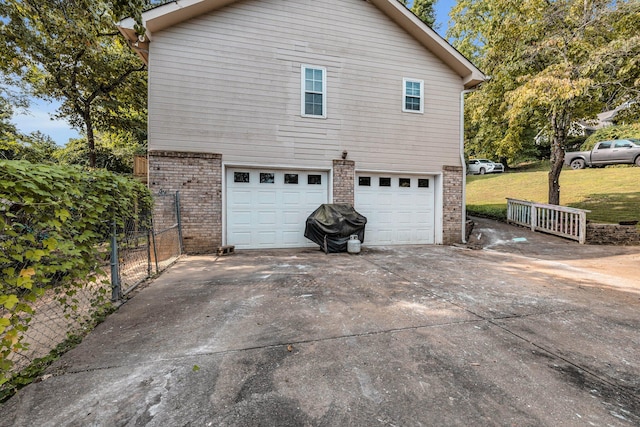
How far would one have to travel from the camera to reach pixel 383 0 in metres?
8.07

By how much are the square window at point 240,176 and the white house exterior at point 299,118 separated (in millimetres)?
26

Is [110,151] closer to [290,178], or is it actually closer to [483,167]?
[290,178]

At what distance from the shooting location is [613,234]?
8.47 metres

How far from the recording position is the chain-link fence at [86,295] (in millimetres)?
2473

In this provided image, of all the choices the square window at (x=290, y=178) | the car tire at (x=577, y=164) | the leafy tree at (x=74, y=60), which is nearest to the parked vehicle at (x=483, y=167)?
the car tire at (x=577, y=164)

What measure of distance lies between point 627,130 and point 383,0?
66.7 ft

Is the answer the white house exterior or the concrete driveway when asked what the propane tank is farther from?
the concrete driveway

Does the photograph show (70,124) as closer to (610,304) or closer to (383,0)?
(383,0)

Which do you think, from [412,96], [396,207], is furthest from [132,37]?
[396,207]

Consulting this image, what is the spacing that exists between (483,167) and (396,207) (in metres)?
19.4

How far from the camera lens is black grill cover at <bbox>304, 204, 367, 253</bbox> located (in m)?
7.23

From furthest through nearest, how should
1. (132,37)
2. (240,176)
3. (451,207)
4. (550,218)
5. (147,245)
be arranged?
(550,218) < (451,207) < (240,176) < (132,37) < (147,245)

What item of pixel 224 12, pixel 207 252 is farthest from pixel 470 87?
pixel 207 252

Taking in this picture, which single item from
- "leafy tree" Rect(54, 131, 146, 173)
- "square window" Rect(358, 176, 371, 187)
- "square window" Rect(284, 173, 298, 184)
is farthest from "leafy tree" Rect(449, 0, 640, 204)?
"leafy tree" Rect(54, 131, 146, 173)
